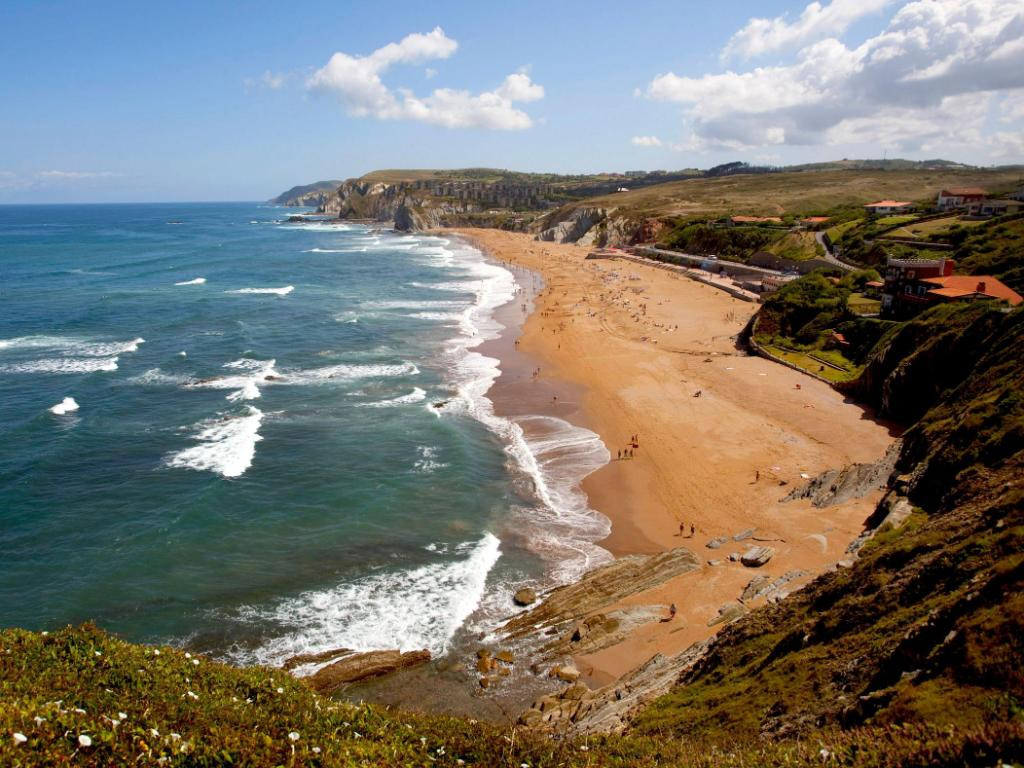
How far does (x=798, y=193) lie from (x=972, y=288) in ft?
350

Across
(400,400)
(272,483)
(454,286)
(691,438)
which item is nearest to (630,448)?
(691,438)

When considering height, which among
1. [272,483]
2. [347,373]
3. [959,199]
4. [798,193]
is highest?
[798,193]

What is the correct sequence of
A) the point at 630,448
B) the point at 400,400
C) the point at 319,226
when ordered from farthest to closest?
the point at 319,226, the point at 400,400, the point at 630,448

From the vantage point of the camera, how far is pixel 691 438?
33.8 metres

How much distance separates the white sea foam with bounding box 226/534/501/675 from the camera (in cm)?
1966

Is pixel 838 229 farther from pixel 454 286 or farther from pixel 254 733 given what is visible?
pixel 254 733

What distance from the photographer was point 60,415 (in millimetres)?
35562

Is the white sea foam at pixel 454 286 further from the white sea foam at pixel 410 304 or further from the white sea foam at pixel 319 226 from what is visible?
the white sea foam at pixel 319 226

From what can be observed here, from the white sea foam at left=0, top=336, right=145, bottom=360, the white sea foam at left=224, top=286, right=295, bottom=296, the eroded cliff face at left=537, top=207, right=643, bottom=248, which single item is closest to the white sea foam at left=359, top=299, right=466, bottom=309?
the white sea foam at left=224, top=286, right=295, bottom=296

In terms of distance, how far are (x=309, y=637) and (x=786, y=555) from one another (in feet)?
55.4

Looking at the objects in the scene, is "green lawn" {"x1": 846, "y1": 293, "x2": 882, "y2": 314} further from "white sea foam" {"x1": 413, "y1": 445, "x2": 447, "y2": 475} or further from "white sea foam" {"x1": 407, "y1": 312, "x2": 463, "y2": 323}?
"white sea foam" {"x1": 407, "y1": 312, "x2": 463, "y2": 323}

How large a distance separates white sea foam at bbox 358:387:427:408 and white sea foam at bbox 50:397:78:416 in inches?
651

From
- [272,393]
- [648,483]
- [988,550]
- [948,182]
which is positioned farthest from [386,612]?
[948,182]

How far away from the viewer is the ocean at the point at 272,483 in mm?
21156
